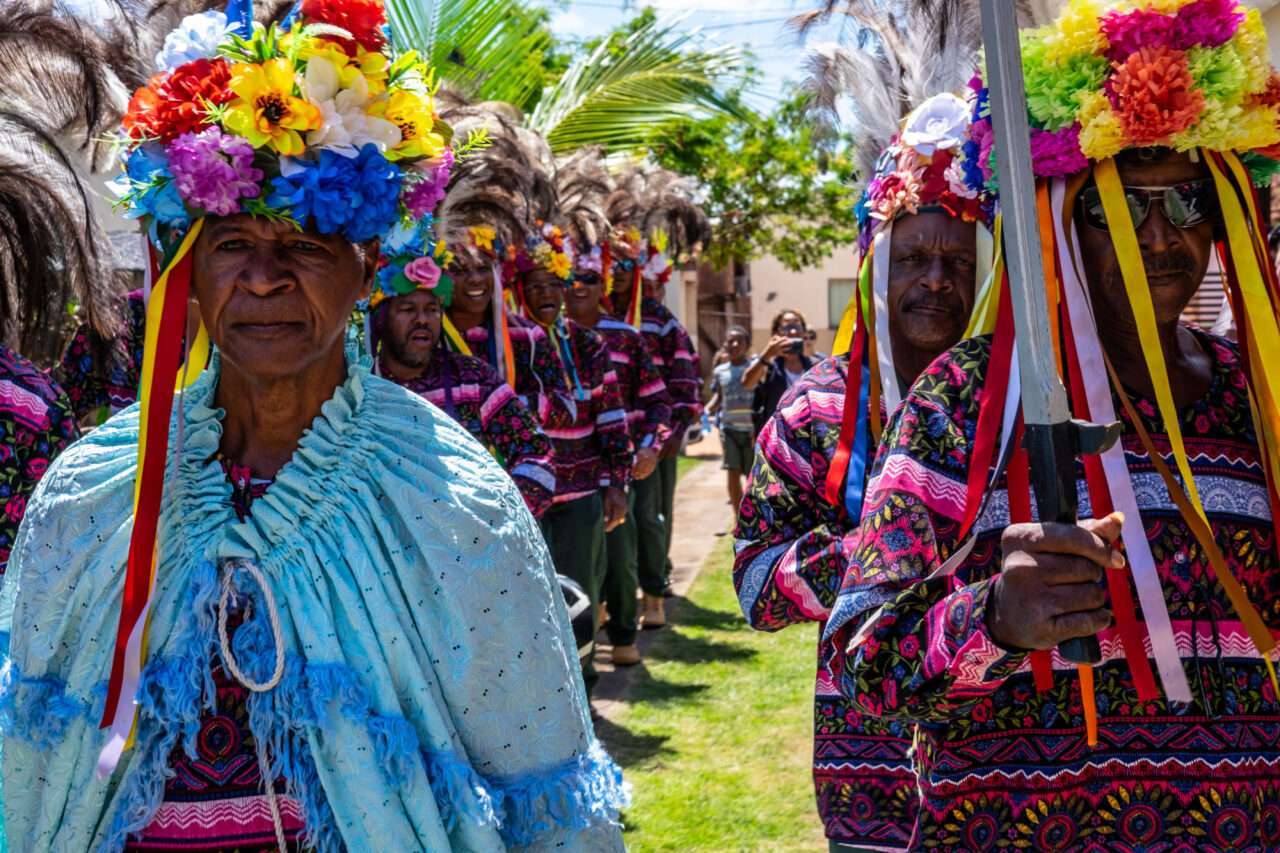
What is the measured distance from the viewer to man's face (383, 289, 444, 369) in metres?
6.05

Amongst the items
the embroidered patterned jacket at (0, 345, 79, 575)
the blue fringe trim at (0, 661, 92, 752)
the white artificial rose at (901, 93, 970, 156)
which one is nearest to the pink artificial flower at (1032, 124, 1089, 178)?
the white artificial rose at (901, 93, 970, 156)

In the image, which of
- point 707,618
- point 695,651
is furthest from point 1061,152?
point 707,618

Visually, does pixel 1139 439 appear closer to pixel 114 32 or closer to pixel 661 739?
pixel 114 32

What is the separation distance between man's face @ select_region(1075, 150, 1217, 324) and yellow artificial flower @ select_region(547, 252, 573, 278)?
5.38m

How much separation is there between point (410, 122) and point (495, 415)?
3.56 meters

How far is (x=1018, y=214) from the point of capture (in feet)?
6.42

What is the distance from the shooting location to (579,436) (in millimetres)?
8164

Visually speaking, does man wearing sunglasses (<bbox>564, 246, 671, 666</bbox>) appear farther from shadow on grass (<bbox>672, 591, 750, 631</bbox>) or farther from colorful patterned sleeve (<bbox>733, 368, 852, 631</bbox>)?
colorful patterned sleeve (<bbox>733, 368, 852, 631</bbox>)

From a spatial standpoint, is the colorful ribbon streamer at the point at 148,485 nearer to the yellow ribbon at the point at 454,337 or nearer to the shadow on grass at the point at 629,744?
the yellow ribbon at the point at 454,337

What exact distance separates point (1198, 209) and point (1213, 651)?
0.76 metres

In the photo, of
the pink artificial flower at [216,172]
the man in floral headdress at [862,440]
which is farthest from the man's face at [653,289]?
the pink artificial flower at [216,172]

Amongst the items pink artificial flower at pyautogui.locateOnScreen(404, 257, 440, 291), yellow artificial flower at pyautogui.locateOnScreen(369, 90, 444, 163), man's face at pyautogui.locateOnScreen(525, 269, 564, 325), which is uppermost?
yellow artificial flower at pyautogui.locateOnScreen(369, 90, 444, 163)

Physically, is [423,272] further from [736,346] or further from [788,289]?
[788,289]

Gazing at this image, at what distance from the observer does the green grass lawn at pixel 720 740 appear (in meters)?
6.23
